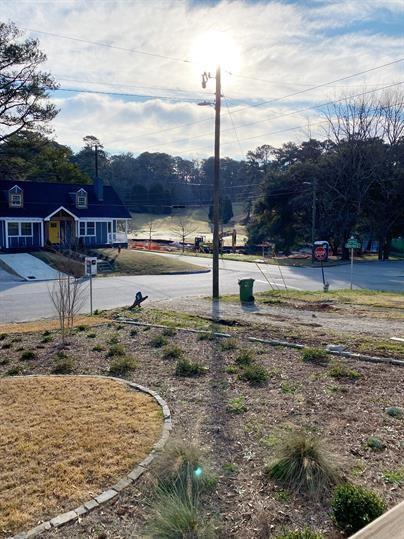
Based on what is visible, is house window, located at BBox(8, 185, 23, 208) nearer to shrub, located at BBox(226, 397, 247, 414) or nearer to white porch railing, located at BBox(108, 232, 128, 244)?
white porch railing, located at BBox(108, 232, 128, 244)

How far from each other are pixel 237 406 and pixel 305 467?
1.75 meters

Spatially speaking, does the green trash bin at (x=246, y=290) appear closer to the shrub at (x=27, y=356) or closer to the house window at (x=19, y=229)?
the shrub at (x=27, y=356)

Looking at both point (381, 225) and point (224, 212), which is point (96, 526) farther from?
point (224, 212)

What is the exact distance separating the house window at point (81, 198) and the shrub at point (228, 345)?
34209mm

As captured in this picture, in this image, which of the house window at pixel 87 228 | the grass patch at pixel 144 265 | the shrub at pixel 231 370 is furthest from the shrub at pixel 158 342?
the house window at pixel 87 228

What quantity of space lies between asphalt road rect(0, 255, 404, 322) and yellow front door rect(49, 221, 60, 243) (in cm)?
1111

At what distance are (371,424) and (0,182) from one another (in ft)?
126

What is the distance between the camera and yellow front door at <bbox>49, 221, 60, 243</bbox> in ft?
127

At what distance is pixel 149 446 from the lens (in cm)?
467

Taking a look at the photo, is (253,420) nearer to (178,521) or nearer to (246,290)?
(178,521)

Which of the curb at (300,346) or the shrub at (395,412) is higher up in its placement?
the shrub at (395,412)

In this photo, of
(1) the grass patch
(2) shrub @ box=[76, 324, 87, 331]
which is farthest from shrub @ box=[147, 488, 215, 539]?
(1) the grass patch

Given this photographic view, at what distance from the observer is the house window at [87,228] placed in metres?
40.2

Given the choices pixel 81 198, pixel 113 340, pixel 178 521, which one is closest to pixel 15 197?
pixel 81 198
